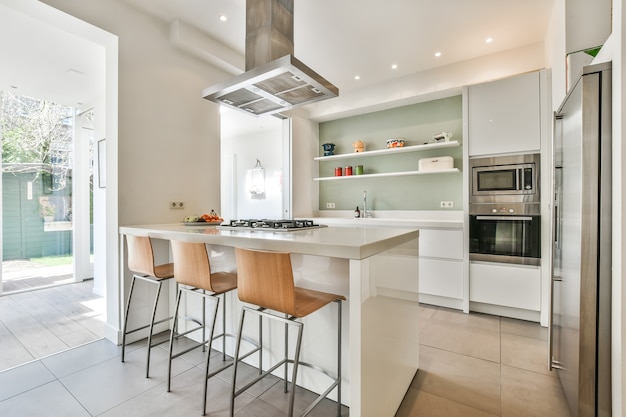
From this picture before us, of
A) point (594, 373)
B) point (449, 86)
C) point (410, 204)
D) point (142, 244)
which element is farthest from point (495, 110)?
point (142, 244)

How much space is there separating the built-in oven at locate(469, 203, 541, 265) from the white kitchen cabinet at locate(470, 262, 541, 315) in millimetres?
80

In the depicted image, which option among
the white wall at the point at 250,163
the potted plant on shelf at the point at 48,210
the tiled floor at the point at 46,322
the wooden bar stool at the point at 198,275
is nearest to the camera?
the wooden bar stool at the point at 198,275

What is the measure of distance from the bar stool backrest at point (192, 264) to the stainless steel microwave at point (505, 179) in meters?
2.80

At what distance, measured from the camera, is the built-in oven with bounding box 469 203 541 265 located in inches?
113

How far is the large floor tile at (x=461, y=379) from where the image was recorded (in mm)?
1755

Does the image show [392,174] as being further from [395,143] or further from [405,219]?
[405,219]

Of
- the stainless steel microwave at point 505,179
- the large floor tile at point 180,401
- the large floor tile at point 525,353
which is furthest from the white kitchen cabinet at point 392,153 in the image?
the large floor tile at point 180,401

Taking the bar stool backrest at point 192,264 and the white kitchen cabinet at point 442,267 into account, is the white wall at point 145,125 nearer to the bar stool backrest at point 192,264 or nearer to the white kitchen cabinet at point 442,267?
the bar stool backrest at point 192,264

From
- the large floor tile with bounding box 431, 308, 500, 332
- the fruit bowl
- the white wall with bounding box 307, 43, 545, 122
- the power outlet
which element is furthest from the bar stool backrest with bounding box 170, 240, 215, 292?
the white wall with bounding box 307, 43, 545, 122

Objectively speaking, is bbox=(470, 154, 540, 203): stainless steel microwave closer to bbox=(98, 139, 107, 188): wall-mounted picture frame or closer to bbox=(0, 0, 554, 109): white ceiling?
bbox=(0, 0, 554, 109): white ceiling

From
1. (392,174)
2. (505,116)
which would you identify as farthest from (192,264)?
(505,116)

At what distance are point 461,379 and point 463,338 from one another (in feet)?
2.32

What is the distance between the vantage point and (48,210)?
4184mm

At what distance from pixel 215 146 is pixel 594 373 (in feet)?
11.2
